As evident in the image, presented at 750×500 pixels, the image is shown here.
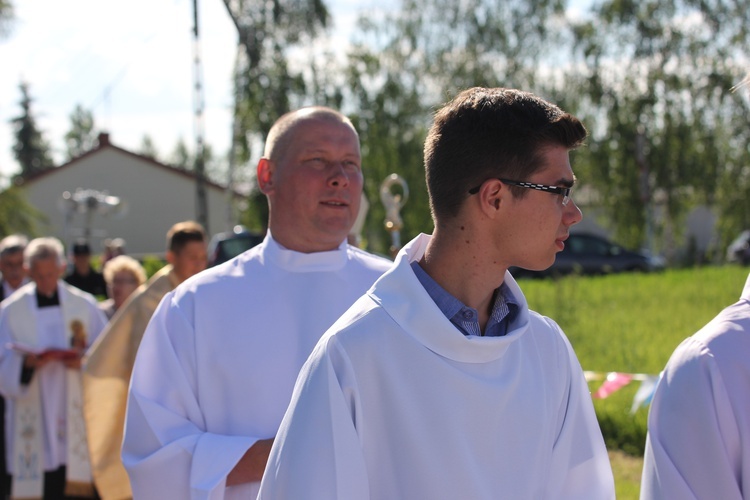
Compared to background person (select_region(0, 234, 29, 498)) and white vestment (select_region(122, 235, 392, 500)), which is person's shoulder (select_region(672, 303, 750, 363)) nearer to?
white vestment (select_region(122, 235, 392, 500))

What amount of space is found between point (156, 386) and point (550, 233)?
5.31 feet

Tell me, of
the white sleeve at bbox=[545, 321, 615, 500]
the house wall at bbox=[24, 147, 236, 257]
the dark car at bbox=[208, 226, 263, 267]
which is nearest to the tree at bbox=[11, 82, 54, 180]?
the house wall at bbox=[24, 147, 236, 257]

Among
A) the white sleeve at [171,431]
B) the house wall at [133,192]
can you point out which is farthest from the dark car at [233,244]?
the house wall at [133,192]

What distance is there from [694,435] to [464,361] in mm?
711

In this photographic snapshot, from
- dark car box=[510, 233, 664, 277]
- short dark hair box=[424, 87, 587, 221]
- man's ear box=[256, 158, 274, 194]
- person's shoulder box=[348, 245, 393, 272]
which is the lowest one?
dark car box=[510, 233, 664, 277]

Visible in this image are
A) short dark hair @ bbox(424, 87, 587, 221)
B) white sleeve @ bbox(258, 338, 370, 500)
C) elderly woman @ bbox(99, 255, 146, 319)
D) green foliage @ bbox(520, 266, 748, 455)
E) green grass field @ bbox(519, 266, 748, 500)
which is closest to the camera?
white sleeve @ bbox(258, 338, 370, 500)

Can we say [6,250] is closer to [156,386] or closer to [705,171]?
[156,386]

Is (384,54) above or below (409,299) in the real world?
below

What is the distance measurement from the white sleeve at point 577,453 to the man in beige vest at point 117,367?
341 centimetres

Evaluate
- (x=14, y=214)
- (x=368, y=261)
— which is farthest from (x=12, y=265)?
(x=14, y=214)

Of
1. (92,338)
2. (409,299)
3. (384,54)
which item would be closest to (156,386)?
(409,299)

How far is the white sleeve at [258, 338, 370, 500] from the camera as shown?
1952 mm

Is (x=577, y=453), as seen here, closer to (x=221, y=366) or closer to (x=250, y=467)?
(x=250, y=467)

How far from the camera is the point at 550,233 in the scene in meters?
2.22
